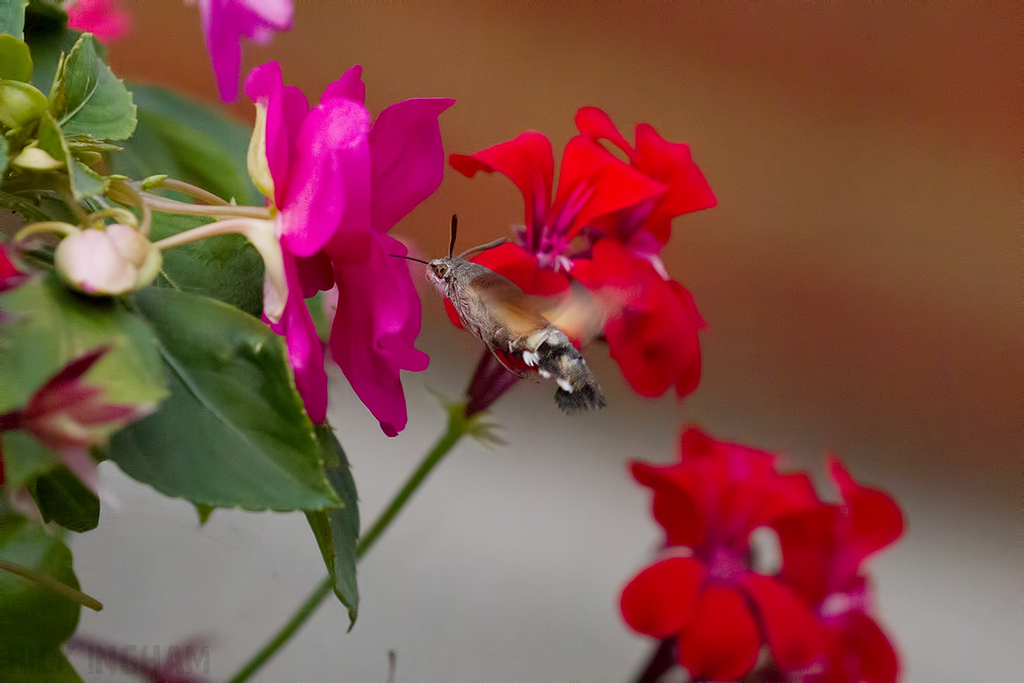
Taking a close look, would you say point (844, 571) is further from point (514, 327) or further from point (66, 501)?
point (66, 501)

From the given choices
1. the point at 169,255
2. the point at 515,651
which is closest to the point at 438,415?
the point at 515,651

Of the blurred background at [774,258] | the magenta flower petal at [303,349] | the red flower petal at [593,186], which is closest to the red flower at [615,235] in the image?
the red flower petal at [593,186]

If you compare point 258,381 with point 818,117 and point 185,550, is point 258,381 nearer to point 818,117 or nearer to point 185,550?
point 185,550

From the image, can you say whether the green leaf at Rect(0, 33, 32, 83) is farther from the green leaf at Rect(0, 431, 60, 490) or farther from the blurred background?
the blurred background

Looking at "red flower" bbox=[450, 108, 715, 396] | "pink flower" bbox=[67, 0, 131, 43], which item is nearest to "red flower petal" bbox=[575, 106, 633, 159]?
"red flower" bbox=[450, 108, 715, 396]

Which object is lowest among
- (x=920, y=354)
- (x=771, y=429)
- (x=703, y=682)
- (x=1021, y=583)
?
(x=771, y=429)

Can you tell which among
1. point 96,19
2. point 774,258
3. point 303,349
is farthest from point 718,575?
point 774,258
